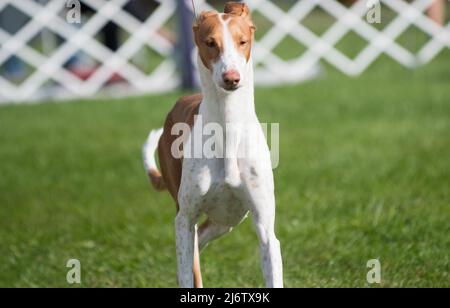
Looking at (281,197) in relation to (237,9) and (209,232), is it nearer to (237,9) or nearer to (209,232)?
(209,232)

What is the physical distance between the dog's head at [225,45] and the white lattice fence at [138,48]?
874 cm

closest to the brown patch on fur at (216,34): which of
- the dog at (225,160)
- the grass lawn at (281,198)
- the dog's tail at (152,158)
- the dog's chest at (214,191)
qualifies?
the dog at (225,160)

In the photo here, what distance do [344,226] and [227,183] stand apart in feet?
7.21

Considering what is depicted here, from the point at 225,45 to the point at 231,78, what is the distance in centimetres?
13

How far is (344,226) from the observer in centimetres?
524

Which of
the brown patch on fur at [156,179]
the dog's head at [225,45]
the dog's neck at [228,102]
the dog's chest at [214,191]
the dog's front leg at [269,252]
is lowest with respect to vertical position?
the dog's front leg at [269,252]

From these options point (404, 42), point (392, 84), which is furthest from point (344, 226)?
point (404, 42)

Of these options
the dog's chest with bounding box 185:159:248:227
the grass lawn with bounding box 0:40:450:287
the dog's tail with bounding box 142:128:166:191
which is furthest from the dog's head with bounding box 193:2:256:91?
the grass lawn with bounding box 0:40:450:287

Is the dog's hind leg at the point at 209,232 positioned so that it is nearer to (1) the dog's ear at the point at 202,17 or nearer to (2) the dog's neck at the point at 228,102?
(2) the dog's neck at the point at 228,102

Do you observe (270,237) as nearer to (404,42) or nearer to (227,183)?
(227,183)

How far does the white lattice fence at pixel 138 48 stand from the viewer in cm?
1193

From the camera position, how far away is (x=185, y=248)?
10.9 feet

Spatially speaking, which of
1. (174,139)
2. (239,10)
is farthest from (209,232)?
(239,10)

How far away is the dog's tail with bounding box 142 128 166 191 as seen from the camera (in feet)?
12.8
